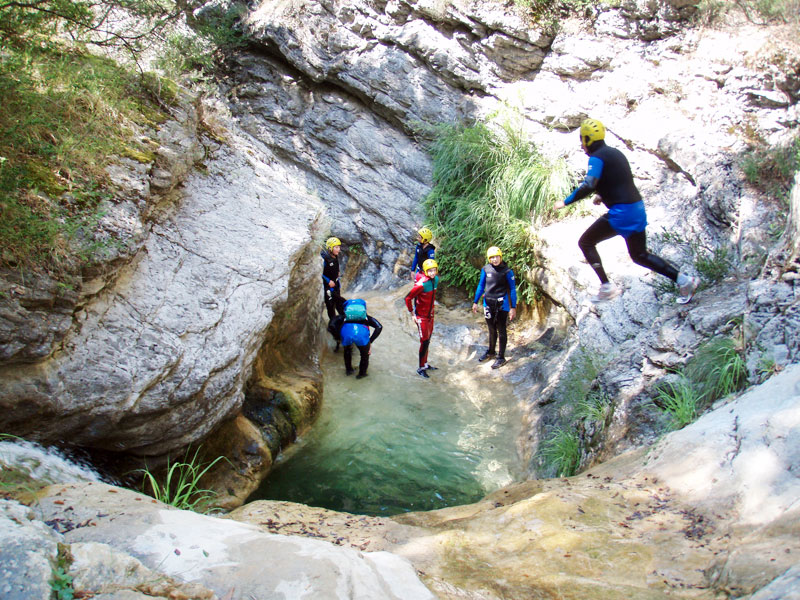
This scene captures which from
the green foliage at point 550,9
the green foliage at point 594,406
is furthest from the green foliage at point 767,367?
the green foliage at point 550,9

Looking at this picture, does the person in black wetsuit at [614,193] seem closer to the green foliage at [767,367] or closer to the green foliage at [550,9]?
the green foliage at [767,367]

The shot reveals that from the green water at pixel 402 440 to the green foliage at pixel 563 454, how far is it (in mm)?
489

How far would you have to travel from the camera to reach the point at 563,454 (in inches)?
200

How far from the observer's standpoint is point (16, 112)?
385cm

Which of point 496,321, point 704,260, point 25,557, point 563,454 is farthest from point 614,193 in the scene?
point 25,557

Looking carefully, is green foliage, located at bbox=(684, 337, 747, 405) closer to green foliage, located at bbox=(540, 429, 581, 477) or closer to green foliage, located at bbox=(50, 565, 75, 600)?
green foliage, located at bbox=(540, 429, 581, 477)

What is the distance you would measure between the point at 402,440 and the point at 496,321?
2563 millimetres

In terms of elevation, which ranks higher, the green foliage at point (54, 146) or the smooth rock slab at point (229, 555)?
the green foliage at point (54, 146)

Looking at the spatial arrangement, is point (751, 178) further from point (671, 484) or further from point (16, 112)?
point (16, 112)

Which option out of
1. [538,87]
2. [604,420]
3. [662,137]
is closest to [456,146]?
[538,87]

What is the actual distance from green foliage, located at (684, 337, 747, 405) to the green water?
2.09 meters

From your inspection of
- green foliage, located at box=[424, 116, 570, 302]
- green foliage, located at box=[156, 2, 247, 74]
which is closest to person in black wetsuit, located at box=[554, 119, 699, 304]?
green foliage, located at box=[424, 116, 570, 302]

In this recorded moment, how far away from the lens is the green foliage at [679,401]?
4055 mm

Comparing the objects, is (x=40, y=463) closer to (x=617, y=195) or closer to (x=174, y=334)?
(x=174, y=334)
